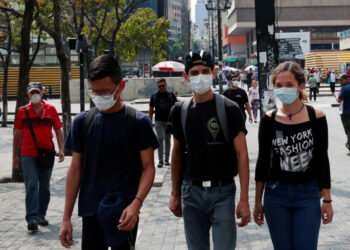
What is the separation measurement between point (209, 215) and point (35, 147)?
3.73 meters

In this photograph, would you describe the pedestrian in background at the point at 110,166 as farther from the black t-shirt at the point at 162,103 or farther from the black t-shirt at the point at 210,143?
the black t-shirt at the point at 162,103

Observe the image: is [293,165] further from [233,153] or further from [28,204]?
[28,204]

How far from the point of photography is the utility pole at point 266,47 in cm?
869

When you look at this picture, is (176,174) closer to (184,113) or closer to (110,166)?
(184,113)

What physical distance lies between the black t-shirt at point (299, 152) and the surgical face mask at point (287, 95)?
16 centimetres

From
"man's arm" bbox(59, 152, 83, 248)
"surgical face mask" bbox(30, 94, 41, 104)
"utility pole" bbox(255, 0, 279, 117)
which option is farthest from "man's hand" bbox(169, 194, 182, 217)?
"utility pole" bbox(255, 0, 279, 117)

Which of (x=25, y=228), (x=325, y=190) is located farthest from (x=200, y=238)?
(x=25, y=228)

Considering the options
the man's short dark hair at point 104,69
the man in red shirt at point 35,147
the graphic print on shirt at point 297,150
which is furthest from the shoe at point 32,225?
the graphic print on shirt at point 297,150

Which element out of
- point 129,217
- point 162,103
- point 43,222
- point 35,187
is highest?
point 162,103

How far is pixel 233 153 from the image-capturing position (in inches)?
148

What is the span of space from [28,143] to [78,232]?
123 centimetres

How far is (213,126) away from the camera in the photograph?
3707mm

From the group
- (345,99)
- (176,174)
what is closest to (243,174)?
(176,174)

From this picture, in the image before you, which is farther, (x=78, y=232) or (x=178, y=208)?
(x=78, y=232)
